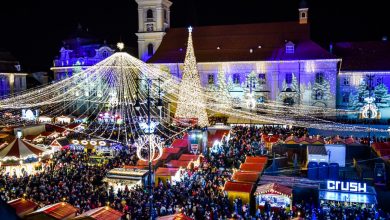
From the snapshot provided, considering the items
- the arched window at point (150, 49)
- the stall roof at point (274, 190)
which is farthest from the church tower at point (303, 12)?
the stall roof at point (274, 190)

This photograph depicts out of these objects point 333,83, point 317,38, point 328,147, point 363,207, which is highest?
point 317,38

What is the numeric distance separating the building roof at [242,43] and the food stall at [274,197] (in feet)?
86.0

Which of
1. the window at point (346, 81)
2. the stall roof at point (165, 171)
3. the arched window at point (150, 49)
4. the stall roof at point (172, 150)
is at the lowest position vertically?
the stall roof at point (165, 171)

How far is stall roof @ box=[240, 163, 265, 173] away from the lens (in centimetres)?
2066

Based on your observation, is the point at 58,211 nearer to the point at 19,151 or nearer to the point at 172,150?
the point at 19,151

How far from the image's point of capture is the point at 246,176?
63.9 ft

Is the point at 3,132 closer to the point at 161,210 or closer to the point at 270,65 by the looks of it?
the point at 161,210

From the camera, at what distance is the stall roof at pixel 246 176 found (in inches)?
746

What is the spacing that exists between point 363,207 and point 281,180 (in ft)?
15.0

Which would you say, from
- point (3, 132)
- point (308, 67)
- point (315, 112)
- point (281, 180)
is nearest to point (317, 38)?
point (308, 67)

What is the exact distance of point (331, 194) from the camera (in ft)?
54.5

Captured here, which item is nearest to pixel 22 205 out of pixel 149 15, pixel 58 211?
pixel 58 211

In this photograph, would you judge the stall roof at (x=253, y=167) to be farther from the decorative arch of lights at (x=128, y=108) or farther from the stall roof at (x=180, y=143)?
the decorative arch of lights at (x=128, y=108)

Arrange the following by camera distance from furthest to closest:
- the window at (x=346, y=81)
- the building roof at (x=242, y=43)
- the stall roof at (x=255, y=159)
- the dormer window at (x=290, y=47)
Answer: the building roof at (x=242, y=43)
the dormer window at (x=290, y=47)
the window at (x=346, y=81)
the stall roof at (x=255, y=159)
